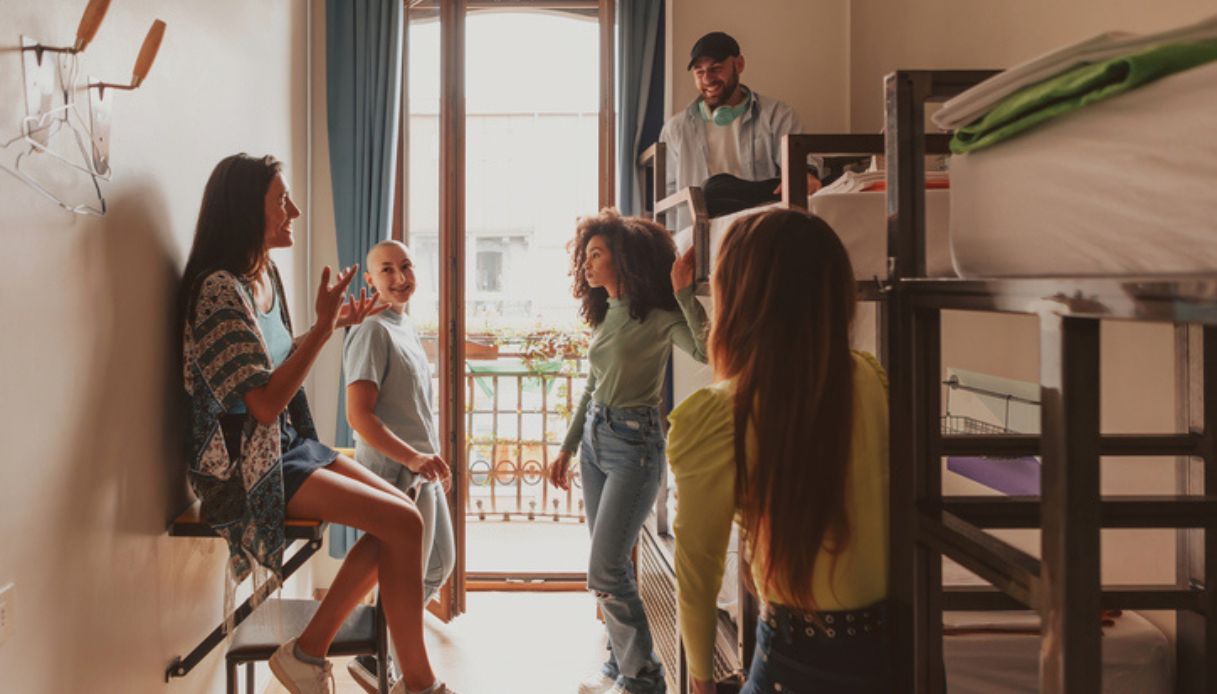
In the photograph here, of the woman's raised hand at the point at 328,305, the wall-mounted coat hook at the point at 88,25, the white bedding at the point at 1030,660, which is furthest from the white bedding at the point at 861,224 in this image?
the wall-mounted coat hook at the point at 88,25

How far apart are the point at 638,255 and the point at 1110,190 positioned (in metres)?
2.03

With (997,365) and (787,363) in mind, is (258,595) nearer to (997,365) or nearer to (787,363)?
(787,363)

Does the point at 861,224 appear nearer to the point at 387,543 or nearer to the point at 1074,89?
the point at 1074,89

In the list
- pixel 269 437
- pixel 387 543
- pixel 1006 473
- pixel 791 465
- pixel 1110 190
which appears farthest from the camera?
pixel 1006 473

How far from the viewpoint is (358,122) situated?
3676 millimetres

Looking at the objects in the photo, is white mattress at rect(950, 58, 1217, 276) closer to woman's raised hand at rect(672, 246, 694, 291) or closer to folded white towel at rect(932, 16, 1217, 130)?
folded white towel at rect(932, 16, 1217, 130)

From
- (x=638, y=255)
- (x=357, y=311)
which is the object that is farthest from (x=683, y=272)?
(x=357, y=311)

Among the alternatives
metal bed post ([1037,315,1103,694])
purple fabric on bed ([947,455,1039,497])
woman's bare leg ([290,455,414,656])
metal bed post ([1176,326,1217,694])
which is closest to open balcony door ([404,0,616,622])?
woman's bare leg ([290,455,414,656])

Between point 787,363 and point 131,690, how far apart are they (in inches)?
65.1

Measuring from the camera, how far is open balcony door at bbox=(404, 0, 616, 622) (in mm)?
3764

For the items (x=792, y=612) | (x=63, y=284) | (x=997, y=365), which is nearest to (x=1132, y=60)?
(x=792, y=612)

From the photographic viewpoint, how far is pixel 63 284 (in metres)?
1.62

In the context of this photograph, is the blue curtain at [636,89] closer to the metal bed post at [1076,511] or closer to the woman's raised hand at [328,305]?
the woman's raised hand at [328,305]

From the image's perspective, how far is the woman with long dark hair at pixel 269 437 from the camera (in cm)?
194
